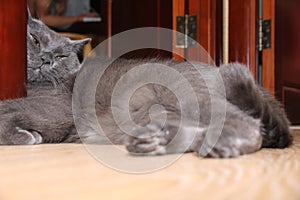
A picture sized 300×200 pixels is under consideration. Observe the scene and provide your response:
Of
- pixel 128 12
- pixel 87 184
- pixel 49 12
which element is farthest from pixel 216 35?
pixel 49 12

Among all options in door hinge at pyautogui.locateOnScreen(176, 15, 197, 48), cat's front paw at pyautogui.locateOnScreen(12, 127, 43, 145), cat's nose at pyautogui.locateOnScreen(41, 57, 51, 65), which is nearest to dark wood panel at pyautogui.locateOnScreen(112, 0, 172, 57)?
door hinge at pyautogui.locateOnScreen(176, 15, 197, 48)

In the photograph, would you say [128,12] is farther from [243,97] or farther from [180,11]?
[243,97]

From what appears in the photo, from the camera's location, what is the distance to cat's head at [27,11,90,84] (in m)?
1.81

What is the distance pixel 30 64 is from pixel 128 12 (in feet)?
4.57

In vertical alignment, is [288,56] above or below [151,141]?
above

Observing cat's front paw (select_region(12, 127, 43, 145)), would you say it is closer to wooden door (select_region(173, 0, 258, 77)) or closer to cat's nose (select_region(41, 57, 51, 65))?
cat's nose (select_region(41, 57, 51, 65))

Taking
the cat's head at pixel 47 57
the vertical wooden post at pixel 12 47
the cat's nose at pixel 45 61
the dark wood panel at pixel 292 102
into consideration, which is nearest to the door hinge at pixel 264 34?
the dark wood panel at pixel 292 102

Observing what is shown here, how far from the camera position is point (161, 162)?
1001 mm

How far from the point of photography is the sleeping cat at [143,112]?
108cm

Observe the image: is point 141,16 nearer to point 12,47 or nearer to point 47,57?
point 47,57

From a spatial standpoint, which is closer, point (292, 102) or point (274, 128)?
point (274, 128)

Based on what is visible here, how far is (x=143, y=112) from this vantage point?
4.41ft

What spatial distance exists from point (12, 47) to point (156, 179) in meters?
0.88

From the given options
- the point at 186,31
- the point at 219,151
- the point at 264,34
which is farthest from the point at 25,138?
the point at 264,34
